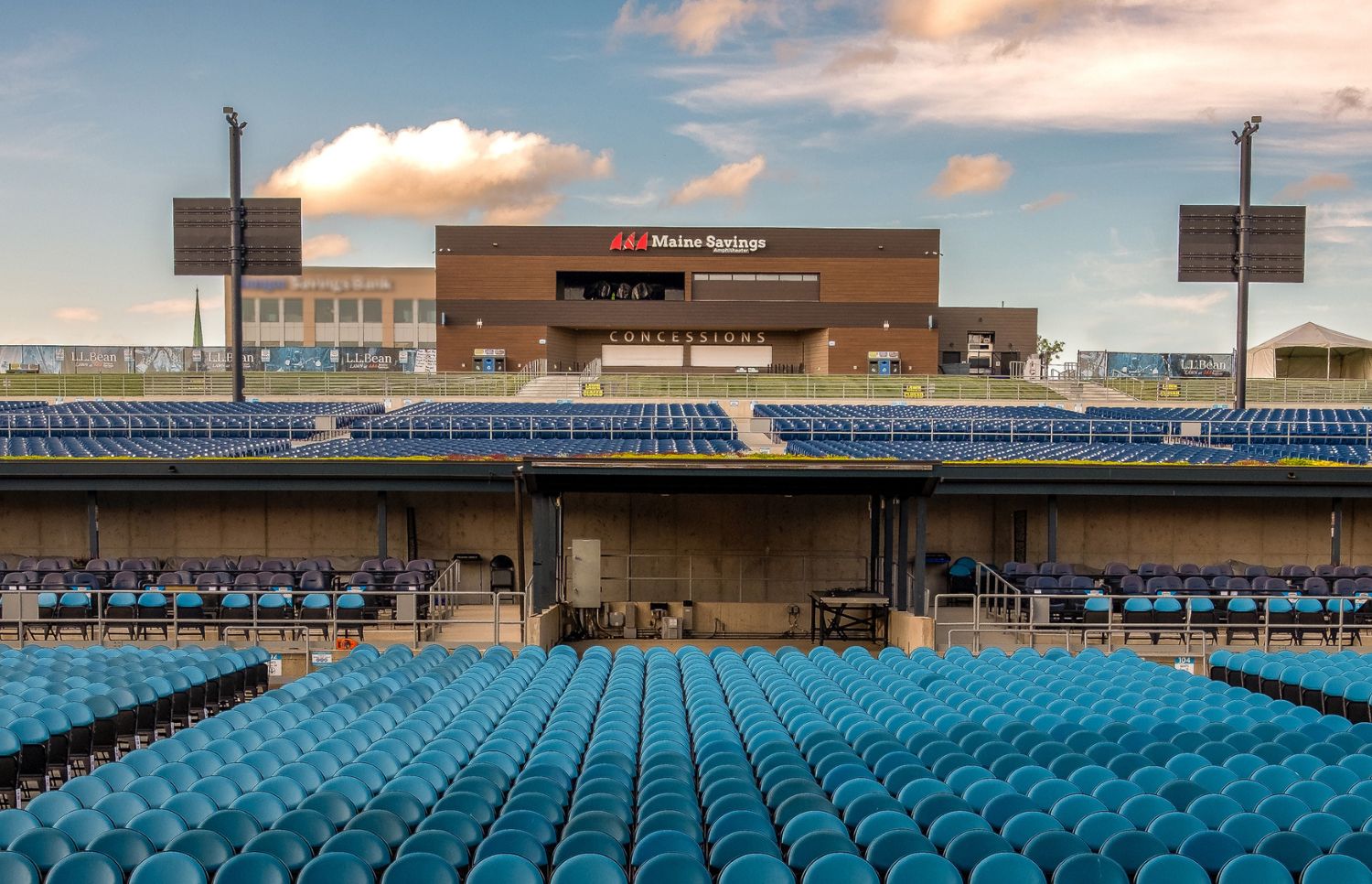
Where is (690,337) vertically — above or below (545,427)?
above

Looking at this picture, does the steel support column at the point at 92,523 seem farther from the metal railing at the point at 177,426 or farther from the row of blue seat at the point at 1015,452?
the row of blue seat at the point at 1015,452

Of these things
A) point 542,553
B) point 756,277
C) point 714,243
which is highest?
point 714,243

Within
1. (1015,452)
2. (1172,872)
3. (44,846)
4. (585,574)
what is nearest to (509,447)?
(585,574)

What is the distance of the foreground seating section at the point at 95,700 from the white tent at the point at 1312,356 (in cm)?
5456

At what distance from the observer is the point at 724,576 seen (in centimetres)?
2308

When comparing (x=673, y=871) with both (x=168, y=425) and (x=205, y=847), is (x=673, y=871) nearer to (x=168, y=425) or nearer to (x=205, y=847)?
(x=205, y=847)

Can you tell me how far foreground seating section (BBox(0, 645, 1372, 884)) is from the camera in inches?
257

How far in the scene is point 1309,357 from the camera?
5938 cm

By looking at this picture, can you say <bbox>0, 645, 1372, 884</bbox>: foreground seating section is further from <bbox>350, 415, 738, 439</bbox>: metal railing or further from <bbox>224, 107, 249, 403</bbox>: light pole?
<bbox>224, 107, 249, 403</bbox>: light pole

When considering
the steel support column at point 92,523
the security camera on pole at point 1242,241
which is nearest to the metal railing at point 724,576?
the steel support column at point 92,523

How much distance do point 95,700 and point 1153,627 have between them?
14.7 m

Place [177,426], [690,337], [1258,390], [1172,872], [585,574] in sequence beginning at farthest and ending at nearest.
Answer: [690,337]
[1258,390]
[177,426]
[585,574]
[1172,872]

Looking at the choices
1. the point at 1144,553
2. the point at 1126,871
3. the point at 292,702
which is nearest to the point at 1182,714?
the point at 1126,871

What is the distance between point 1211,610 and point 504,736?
1309cm
